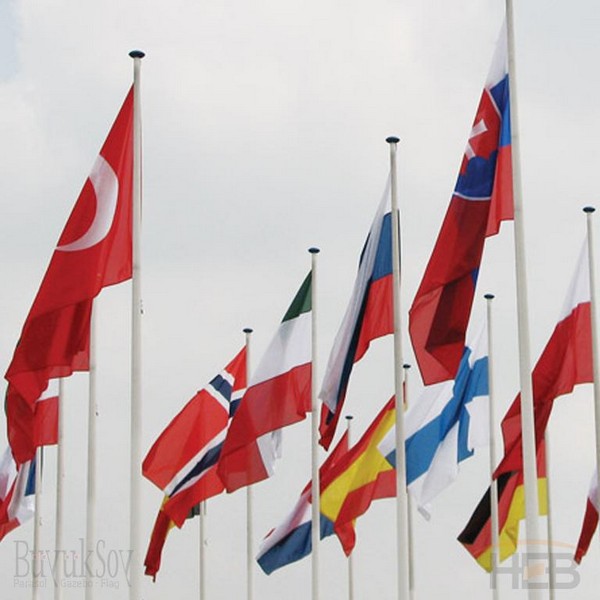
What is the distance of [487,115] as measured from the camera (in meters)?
21.8

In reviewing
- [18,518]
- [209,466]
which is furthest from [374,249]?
[18,518]

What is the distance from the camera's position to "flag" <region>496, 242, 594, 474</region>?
26.3 meters

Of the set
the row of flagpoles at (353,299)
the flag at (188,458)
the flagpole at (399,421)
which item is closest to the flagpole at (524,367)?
the row of flagpoles at (353,299)

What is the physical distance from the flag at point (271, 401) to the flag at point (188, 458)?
199cm

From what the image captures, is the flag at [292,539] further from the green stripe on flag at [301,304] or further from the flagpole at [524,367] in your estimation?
the flagpole at [524,367]

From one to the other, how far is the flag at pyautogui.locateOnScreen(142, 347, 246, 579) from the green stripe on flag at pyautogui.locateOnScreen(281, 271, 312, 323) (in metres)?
3.59

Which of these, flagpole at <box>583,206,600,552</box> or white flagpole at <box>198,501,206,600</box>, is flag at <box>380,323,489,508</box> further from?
white flagpole at <box>198,501,206,600</box>

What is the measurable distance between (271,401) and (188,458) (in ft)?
10.4

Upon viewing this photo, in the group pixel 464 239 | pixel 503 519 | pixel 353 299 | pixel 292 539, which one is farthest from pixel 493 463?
pixel 464 239

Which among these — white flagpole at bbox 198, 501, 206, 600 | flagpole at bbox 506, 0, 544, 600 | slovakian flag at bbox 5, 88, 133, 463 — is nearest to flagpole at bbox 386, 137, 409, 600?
flagpole at bbox 506, 0, 544, 600

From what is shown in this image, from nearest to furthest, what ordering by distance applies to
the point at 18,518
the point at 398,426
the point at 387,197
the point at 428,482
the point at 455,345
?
1. the point at 455,345
2. the point at 398,426
3. the point at 387,197
4. the point at 428,482
5. the point at 18,518

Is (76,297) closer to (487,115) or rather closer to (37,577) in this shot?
(487,115)

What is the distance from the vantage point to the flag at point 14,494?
108 feet

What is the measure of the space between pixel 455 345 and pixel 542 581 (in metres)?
3.71
